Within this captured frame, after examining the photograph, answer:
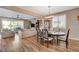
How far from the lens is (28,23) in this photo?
3150 mm

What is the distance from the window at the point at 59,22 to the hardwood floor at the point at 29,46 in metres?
0.54

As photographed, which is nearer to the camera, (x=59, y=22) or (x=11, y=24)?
(x=11, y=24)

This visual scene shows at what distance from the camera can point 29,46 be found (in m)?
3.10

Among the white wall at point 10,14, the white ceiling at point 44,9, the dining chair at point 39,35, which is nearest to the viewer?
the white wall at point 10,14

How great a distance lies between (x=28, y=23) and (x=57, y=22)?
0.92 m

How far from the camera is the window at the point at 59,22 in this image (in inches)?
122

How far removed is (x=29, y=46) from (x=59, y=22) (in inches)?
47.7

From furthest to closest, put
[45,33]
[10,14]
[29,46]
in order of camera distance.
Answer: [45,33] → [29,46] → [10,14]

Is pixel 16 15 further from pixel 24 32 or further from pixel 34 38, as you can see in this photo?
pixel 34 38

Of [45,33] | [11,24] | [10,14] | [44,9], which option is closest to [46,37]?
[45,33]

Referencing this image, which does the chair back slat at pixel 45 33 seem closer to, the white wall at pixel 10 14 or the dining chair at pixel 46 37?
the dining chair at pixel 46 37

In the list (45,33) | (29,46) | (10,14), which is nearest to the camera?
(10,14)

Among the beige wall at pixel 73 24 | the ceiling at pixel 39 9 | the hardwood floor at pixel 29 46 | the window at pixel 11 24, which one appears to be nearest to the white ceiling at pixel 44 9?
the ceiling at pixel 39 9

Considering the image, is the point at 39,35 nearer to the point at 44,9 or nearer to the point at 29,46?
the point at 29,46
